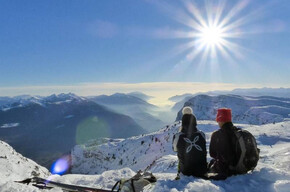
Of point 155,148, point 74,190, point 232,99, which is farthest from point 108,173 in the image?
point 232,99

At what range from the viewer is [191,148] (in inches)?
319

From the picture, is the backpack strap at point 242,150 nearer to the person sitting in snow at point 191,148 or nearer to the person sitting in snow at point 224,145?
the person sitting in snow at point 224,145

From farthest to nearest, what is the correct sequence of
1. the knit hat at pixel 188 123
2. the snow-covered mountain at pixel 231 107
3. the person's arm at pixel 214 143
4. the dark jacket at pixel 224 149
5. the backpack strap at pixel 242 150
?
the snow-covered mountain at pixel 231 107 → the person's arm at pixel 214 143 → the knit hat at pixel 188 123 → the dark jacket at pixel 224 149 → the backpack strap at pixel 242 150

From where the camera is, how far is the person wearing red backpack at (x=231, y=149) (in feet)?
25.9

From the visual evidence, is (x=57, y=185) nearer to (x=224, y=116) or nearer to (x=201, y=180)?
(x=201, y=180)

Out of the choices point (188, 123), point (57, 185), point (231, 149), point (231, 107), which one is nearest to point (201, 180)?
point (231, 149)

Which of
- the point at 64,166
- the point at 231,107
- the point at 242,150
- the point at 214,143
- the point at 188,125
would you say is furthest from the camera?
the point at 231,107

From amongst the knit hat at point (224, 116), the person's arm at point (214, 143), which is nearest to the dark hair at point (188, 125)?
the person's arm at point (214, 143)

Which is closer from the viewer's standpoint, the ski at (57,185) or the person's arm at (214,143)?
the person's arm at (214,143)

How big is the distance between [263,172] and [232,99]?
639 ft

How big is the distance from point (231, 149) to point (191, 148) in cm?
116

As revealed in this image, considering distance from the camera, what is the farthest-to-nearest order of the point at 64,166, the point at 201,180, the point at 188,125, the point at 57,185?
1. the point at 64,166
2. the point at 57,185
3. the point at 188,125
4. the point at 201,180

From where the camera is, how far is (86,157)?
2968 inches

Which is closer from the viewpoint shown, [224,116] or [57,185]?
[224,116]
